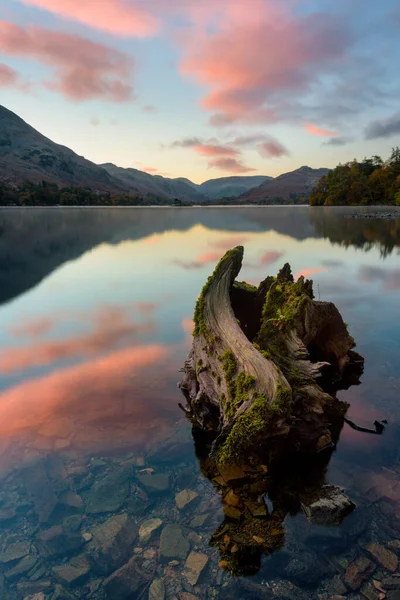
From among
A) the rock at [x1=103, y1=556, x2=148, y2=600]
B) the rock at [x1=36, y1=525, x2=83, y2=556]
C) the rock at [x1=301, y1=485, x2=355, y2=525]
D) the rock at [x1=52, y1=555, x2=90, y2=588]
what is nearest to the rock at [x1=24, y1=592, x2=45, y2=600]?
the rock at [x1=52, y1=555, x2=90, y2=588]

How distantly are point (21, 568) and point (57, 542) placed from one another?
63 centimetres

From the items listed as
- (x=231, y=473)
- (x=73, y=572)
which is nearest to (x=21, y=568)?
(x=73, y=572)

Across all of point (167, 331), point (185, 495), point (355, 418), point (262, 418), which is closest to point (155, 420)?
point (185, 495)

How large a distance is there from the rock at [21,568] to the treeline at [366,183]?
149 meters

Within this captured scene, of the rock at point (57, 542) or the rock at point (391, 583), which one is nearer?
the rock at point (391, 583)

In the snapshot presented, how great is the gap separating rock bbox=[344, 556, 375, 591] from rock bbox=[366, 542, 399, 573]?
155 millimetres

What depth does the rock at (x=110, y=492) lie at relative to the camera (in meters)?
7.51

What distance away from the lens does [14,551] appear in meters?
6.59

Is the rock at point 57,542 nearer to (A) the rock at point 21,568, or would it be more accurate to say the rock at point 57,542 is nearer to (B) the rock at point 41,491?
(A) the rock at point 21,568

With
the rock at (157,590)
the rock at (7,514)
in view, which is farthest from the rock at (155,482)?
the rock at (7,514)

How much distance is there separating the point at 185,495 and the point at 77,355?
910cm

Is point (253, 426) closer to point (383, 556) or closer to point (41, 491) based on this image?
point (383, 556)

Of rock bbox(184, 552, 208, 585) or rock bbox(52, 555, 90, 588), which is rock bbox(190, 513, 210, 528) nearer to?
rock bbox(184, 552, 208, 585)

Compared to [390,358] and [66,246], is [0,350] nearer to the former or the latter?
[390,358]
